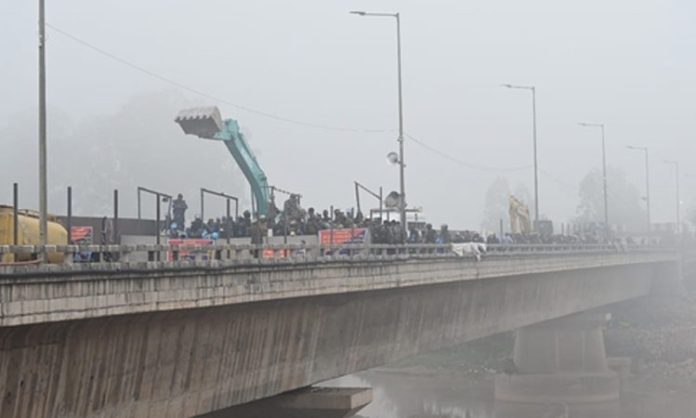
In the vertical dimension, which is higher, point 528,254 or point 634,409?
point 528,254

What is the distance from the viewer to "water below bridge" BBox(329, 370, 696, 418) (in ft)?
172

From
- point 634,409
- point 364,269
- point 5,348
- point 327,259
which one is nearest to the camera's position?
point 5,348

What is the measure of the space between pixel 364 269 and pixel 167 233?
6.06 m

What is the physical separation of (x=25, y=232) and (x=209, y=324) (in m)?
4.12

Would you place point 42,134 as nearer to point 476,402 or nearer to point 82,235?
point 82,235

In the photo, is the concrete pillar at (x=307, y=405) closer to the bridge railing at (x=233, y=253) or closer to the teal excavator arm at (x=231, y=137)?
the bridge railing at (x=233, y=253)

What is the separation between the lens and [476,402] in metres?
56.4

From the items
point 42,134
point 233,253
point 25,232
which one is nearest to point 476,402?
point 233,253

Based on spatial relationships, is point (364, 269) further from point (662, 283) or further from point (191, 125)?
point (662, 283)

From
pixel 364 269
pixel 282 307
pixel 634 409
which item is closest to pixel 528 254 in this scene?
pixel 634 409

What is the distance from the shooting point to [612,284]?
6538cm

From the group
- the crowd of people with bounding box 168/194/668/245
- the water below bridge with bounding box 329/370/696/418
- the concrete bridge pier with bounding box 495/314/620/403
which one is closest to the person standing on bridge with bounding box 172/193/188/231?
the crowd of people with bounding box 168/194/668/245

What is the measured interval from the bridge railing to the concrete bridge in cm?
10

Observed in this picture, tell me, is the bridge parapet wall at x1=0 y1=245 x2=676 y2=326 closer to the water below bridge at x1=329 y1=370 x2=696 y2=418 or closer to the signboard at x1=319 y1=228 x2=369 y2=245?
the signboard at x1=319 y1=228 x2=369 y2=245
